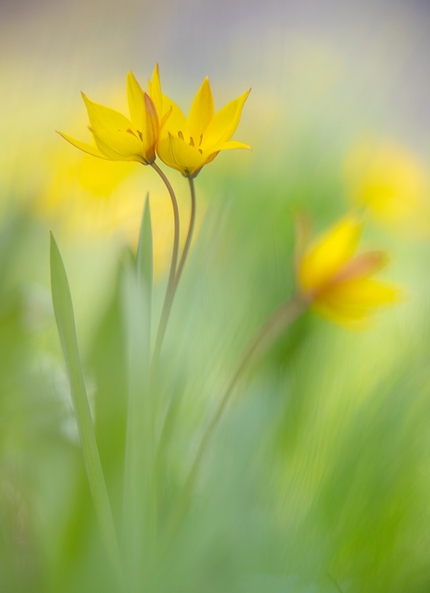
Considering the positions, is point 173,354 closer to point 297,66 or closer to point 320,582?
point 320,582

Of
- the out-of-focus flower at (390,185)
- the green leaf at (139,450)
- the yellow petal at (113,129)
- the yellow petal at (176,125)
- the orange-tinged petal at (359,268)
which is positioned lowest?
the green leaf at (139,450)

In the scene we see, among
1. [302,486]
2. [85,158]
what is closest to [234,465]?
[302,486]

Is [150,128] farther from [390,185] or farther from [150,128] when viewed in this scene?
[390,185]

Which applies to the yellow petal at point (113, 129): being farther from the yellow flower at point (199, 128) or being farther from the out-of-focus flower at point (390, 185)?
the out-of-focus flower at point (390, 185)

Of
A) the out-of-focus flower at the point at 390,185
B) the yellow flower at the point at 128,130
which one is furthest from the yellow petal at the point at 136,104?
the out-of-focus flower at the point at 390,185

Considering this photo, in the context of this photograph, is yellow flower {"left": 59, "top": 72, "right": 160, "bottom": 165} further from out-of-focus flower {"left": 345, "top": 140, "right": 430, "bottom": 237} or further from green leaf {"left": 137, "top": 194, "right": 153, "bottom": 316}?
out-of-focus flower {"left": 345, "top": 140, "right": 430, "bottom": 237}

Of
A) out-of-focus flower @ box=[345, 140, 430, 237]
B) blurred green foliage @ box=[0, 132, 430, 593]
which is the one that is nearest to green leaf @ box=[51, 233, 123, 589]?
blurred green foliage @ box=[0, 132, 430, 593]
